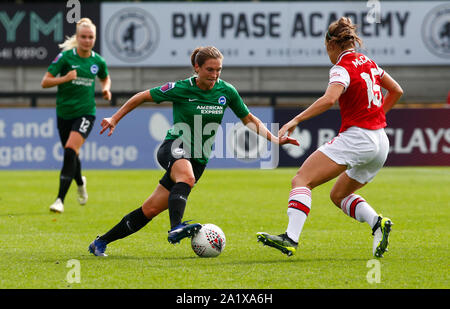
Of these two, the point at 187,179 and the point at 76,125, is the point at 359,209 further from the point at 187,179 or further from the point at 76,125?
the point at 76,125

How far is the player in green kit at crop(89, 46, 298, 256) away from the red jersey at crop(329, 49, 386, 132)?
1.59 ft

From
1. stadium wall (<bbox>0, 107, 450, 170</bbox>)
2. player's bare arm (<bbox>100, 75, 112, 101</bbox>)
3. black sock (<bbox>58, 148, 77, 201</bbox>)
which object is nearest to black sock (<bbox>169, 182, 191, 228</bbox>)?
black sock (<bbox>58, 148, 77, 201</bbox>)

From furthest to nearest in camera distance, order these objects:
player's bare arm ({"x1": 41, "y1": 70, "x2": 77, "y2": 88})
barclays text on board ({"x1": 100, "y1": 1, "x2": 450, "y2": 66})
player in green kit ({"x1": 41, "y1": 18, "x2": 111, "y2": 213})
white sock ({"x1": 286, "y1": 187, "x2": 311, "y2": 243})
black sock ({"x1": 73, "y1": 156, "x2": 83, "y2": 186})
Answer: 1. barclays text on board ({"x1": 100, "y1": 1, "x2": 450, "y2": 66})
2. black sock ({"x1": 73, "y1": 156, "x2": 83, "y2": 186})
3. player in green kit ({"x1": 41, "y1": 18, "x2": 111, "y2": 213})
4. player's bare arm ({"x1": 41, "y1": 70, "x2": 77, "y2": 88})
5. white sock ({"x1": 286, "y1": 187, "x2": 311, "y2": 243})

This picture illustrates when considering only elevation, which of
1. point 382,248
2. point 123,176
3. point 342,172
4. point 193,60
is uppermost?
point 193,60

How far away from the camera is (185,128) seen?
6246 millimetres

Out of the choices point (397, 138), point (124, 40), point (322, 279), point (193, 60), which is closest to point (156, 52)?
point (124, 40)

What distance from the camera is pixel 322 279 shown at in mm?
5148

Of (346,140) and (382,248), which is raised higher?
(346,140)

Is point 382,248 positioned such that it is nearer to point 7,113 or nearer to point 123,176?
point 123,176

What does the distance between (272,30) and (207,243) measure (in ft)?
57.6

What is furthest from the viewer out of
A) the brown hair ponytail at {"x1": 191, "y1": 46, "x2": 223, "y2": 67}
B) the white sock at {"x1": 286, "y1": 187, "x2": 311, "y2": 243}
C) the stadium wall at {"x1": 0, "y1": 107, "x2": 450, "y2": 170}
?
the stadium wall at {"x1": 0, "y1": 107, "x2": 450, "y2": 170}

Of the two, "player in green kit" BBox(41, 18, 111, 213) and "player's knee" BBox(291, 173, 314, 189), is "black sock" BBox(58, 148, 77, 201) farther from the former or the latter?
"player's knee" BBox(291, 173, 314, 189)

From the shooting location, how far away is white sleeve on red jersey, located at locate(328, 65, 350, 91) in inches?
229
